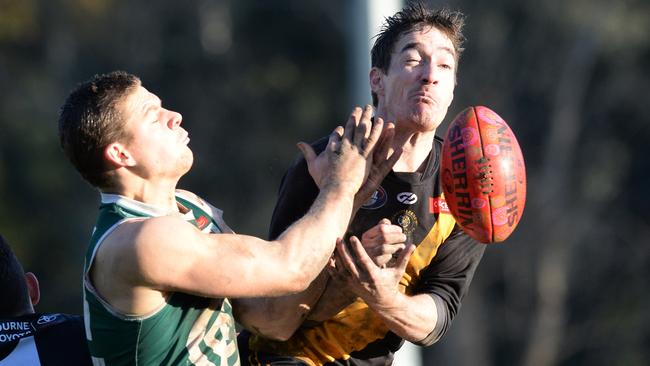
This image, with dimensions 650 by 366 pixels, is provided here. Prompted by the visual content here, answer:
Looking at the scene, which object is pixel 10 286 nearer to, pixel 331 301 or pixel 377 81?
pixel 331 301

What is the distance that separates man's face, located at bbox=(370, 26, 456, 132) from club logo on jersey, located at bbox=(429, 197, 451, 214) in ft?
1.01

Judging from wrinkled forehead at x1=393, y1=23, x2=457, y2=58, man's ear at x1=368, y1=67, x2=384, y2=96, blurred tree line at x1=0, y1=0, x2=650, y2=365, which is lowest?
blurred tree line at x1=0, y1=0, x2=650, y2=365

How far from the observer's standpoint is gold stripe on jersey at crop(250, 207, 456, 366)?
18.1 ft

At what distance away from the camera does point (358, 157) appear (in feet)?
15.9

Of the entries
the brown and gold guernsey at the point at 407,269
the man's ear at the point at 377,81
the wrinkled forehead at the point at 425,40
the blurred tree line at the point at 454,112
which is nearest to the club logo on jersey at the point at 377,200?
the brown and gold guernsey at the point at 407,269

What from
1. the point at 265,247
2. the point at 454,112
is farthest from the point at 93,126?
the point at 454,112

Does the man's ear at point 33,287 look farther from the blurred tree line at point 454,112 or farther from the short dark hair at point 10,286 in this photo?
the blurred tree line at point 454,112

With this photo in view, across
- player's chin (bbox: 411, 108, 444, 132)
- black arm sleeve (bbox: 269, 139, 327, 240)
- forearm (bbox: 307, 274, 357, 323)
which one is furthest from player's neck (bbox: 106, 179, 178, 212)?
player's chin (bbox: 411, 108, 444, 132)

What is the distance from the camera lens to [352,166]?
4.83 meters

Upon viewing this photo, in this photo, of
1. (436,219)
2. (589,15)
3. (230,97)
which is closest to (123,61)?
(230,97)

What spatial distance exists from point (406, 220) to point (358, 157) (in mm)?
→ 716

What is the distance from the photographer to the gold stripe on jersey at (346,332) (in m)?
5.52

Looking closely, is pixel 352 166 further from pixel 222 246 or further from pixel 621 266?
pixel 621 266

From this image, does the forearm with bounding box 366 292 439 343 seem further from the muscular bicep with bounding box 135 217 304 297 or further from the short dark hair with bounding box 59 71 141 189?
the short dark hair with bounding box 59 71 141 189
